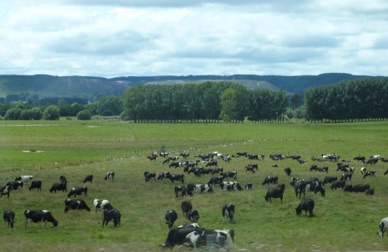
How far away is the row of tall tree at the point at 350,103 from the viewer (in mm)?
183250

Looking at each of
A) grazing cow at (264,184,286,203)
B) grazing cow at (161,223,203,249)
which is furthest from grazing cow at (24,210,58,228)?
grazing cow at (264,184,286,203)

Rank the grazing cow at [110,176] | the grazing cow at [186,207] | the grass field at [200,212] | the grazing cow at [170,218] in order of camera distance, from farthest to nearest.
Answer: the grazing cow at [110,176] → the grazing cow at [186,207] → the grazing cow at [170,218] → the grass field at [200,212]

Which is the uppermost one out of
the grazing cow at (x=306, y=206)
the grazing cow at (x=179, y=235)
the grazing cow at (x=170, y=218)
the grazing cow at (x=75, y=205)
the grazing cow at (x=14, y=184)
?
the grazing cow at (x=179, y=235)

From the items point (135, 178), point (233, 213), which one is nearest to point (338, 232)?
point (233, 213)

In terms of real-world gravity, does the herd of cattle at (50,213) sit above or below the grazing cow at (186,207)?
below

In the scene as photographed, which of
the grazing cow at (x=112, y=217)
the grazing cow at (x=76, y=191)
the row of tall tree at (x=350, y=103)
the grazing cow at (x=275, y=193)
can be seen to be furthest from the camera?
the row of tall tree at (x=350, y=103)

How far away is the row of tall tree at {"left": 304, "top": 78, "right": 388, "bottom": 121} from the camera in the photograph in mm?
183250

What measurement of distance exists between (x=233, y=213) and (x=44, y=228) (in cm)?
913

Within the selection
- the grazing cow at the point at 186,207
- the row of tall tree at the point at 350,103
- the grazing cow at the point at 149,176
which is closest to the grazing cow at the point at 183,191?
the grazing cow at the point at 186,207

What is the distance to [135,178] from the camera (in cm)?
4881

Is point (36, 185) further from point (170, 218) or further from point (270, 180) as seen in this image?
point (270, 180)

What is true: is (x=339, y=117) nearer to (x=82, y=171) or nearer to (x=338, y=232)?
(x=82, y=171)

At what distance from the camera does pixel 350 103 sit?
18425 centimetres

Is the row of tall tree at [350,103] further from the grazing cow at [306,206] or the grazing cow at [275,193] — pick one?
the grazing cow at [306,206]
